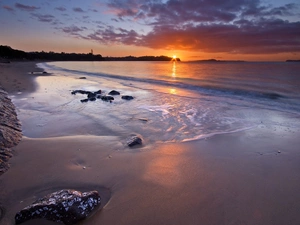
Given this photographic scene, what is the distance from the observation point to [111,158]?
169 inches

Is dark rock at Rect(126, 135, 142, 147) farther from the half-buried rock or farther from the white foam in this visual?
the white foam

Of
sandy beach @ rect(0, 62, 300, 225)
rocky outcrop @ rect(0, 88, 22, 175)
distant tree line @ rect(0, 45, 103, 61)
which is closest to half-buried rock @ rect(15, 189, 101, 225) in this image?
sandy beach @ rect(0, 62, 300, 225)

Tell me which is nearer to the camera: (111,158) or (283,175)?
(283,175)

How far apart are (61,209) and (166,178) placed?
182cm

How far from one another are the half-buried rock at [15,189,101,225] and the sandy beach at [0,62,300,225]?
0.35 ft

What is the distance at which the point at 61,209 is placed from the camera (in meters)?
2.46

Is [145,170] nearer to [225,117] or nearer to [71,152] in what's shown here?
[71,152]

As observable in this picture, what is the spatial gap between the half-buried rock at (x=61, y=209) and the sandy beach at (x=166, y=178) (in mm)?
108

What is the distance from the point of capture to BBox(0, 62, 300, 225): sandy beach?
2.71 metres

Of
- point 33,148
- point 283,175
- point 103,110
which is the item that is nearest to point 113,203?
point 33,148

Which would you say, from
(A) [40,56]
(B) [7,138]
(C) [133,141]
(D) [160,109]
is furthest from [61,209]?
(A) [40,56]

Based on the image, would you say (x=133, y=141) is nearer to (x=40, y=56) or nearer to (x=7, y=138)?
(x=7, y=138)

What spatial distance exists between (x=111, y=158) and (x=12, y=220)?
2.06m

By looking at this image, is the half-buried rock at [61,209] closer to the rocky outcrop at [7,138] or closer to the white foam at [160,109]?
the rocky outcrop at [7,138]
